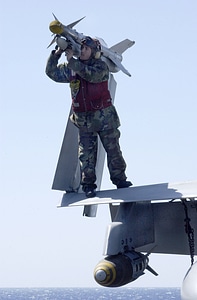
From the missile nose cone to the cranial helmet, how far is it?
3.55 m

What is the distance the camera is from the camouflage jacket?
12305mm

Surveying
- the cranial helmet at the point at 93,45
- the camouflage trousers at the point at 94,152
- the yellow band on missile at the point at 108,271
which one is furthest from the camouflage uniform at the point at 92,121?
the yellow band on missile at the point at 108,271

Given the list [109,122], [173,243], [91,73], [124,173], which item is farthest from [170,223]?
[91,73]

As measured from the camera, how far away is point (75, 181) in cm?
1309

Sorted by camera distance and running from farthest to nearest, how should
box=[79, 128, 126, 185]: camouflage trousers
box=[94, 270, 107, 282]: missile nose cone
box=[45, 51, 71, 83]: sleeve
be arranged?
box=[79, 128, 126, 185]: camouflage trousers
box=[45, 51, 71, 83]: sleeve
box=[94, 270, 107, 282]: missile nose cone

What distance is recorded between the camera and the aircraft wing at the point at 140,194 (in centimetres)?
1173

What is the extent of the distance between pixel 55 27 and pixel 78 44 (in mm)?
706

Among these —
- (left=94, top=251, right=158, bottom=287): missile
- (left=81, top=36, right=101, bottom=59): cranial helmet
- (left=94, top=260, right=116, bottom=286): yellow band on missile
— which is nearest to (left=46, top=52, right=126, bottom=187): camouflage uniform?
(left=81, top=36, right=101, bottom=59): cranial helmet

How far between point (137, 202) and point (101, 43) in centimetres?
287

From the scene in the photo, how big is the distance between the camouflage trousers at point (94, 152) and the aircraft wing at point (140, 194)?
37 cm

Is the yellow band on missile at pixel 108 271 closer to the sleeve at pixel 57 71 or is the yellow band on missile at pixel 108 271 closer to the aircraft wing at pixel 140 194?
the aircraft wing at pixel 140 194

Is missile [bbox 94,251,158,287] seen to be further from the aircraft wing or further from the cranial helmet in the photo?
the cranial helmet

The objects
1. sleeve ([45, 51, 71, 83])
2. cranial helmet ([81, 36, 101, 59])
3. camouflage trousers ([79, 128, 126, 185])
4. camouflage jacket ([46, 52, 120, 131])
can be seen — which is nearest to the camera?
cranial helmet ([81, 36, 101, 59])

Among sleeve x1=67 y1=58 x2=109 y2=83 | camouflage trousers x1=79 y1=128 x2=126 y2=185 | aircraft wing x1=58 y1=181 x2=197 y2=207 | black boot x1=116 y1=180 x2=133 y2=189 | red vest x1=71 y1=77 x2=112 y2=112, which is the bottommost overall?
aircraft wing x1=58 y1=181 x2=197 y2=207
